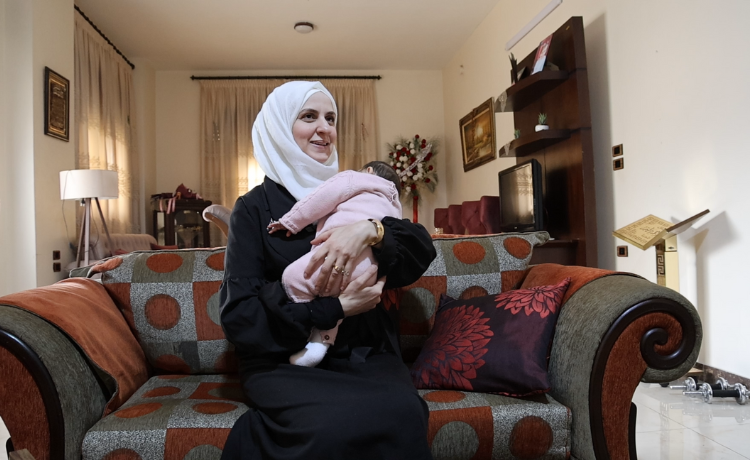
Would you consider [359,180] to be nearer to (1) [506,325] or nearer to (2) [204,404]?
(1) [506,325]

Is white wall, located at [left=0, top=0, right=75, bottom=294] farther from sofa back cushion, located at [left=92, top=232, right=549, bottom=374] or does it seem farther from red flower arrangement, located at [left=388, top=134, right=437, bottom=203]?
red flower arrangement, located at [left=388, top=134, right=437, bottom=203]

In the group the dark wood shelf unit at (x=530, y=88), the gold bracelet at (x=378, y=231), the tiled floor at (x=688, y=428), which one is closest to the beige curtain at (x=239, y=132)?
the dark wood shelf unit at (x=530, y=88)

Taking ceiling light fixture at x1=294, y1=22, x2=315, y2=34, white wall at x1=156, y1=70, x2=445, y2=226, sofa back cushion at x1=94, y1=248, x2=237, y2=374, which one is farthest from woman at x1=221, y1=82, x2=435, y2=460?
white wall at x1=156, y1=70, x2=445, y2=226

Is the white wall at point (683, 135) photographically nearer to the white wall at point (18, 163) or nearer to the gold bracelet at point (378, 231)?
the gold bracelet at point (378, 231)

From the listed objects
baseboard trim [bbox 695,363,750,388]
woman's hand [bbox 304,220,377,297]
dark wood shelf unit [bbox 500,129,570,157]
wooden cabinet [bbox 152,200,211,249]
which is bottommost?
baseboard trim [bbox 695,363,750,388]

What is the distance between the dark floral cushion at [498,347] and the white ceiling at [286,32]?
4.64m

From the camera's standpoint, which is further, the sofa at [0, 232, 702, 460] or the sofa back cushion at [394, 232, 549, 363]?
the sofa back cushion at [394, 232, 549, 363]

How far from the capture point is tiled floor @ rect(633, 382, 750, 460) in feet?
6.32

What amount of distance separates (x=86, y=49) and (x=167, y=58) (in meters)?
1.62

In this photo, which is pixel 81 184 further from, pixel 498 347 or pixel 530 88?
pixel 498 347

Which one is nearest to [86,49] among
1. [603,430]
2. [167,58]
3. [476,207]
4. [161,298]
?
[167,58]

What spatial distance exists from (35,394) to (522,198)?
342 cm

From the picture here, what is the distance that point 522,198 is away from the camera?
402cm

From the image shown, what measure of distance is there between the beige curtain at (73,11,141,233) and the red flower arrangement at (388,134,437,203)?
3432 millimetres
